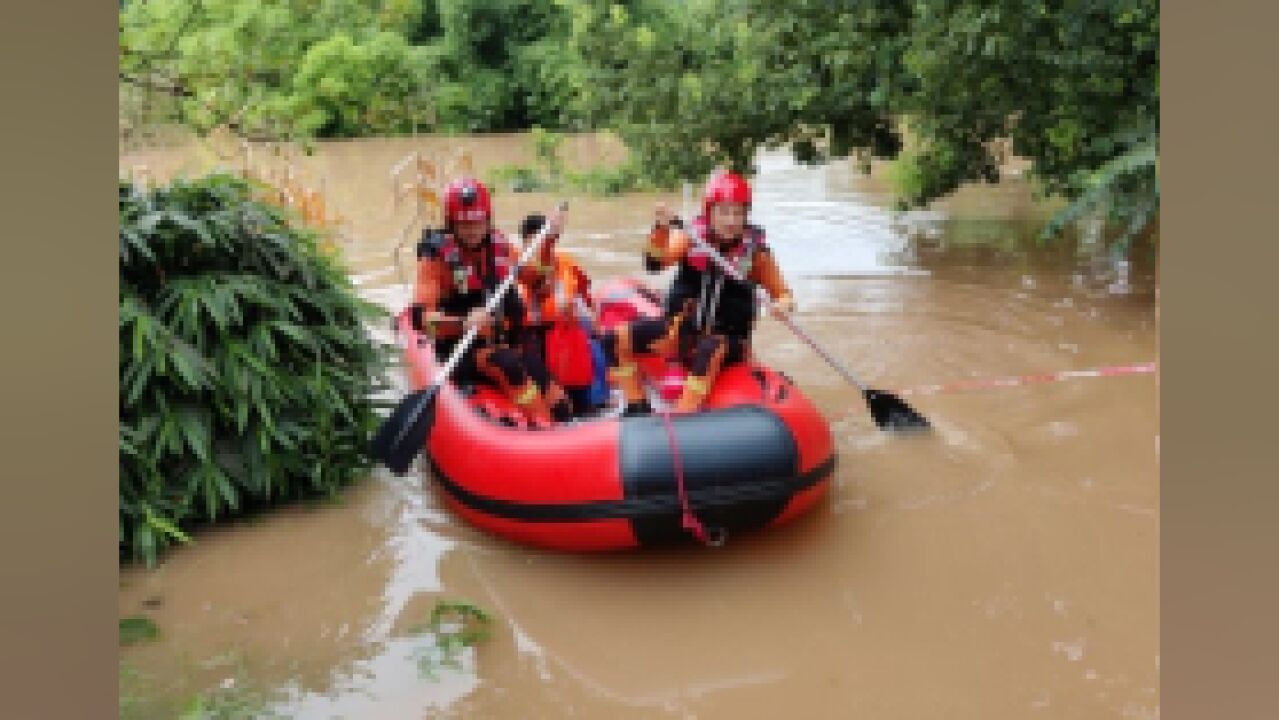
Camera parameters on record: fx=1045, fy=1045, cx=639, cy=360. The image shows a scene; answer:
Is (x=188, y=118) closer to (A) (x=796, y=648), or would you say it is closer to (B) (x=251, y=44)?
(B) (x=251, y=44)

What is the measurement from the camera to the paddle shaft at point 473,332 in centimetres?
396

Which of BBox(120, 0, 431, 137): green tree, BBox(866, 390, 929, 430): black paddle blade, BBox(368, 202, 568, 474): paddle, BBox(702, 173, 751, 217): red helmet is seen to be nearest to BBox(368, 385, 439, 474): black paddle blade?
BBox(368, 202, 568, 474): paddle

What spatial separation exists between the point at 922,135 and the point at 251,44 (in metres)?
5.00

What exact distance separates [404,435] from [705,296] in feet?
4.80

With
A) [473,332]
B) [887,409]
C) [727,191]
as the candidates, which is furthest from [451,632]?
[887,409]

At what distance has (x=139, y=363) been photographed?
412 centimetres

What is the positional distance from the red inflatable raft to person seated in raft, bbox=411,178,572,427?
34 cm

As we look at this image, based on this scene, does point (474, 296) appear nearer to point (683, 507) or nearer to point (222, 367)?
point (222, 367)

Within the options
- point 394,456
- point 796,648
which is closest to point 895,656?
point 796,648

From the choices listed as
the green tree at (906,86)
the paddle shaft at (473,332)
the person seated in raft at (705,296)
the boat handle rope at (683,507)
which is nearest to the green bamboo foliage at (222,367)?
the paddle shaft at (473,332)

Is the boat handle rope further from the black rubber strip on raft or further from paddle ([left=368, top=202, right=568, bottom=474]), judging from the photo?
paddle ([left=368, top=202, right=568, bottom=474])

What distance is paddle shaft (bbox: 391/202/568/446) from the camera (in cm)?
396

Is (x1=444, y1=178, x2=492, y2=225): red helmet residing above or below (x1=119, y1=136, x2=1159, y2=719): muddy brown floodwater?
above

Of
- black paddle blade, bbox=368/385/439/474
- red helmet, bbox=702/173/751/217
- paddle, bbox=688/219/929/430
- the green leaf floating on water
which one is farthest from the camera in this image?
paddle, bbox=688/219/929/430
